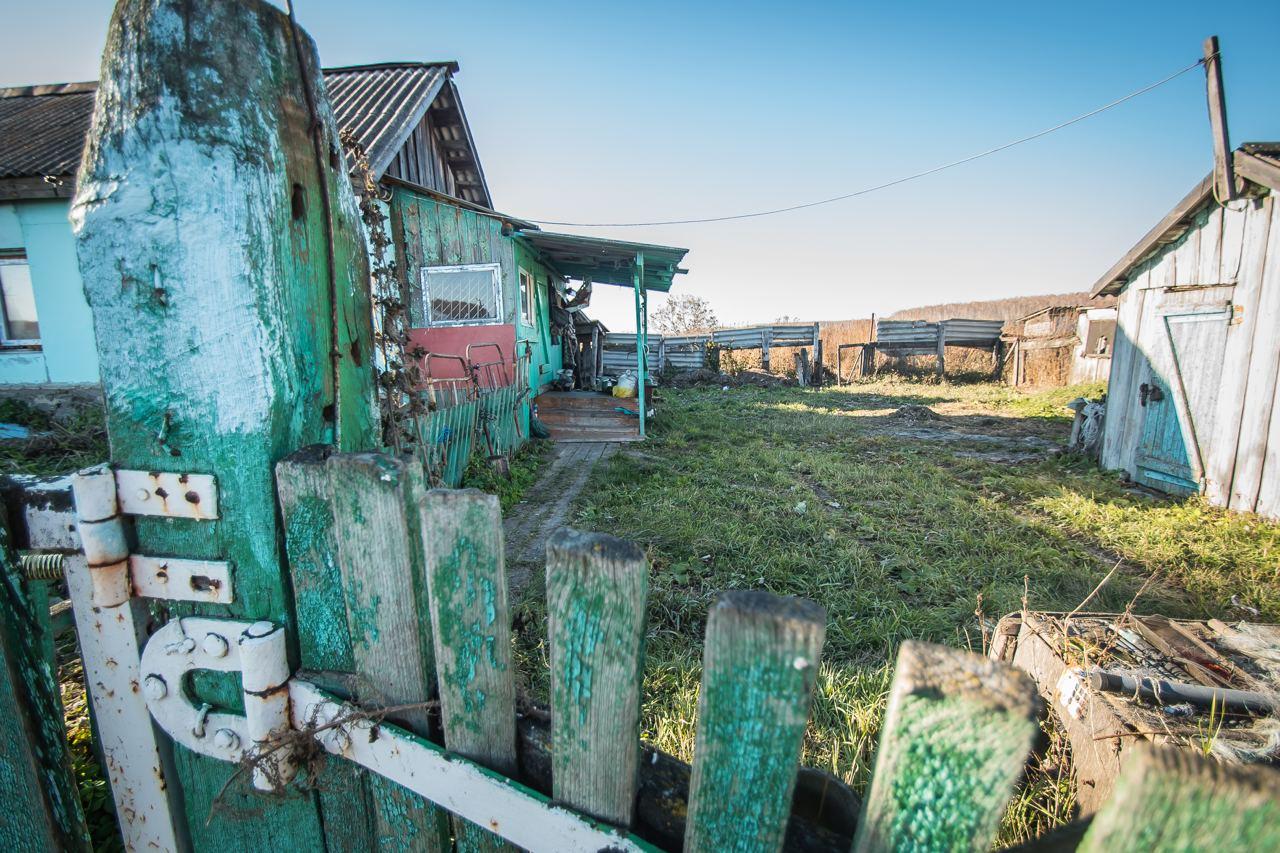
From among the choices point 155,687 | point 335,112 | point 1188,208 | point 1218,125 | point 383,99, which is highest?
point 383,99

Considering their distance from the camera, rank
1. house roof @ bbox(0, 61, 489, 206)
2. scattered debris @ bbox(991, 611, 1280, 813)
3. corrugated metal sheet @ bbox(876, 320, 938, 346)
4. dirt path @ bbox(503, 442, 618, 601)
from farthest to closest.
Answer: corrugated metal sheet @ bbox(876, 320, 938, 346) → house roof @ bbox(0, 61, 489, 206) → dirt path @ bbox(503, 442, 618, 601) → scattered debris @ bbox(991, 611, 1280, 813)

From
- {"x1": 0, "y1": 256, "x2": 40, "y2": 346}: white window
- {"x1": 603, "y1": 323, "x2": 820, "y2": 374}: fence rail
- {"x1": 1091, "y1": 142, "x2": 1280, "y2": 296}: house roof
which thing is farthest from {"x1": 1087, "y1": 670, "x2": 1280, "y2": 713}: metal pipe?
{"x1": 603, "y1": 323, "x2": 820, "y2": 374}: fence rail

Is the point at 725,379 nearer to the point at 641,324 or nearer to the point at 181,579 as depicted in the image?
the point at 641,324

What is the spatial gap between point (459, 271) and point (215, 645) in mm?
7753

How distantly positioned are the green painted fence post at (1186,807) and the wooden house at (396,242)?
729cm

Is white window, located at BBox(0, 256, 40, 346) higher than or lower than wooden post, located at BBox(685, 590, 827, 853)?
higher

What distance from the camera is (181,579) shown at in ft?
3.11

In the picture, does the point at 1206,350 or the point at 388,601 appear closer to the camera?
the point at 388,601

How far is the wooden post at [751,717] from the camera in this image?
634 mm

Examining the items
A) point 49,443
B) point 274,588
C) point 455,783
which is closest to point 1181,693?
point 455,783

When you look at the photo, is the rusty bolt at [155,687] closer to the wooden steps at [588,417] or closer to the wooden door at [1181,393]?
the wooden steps at [588,417]

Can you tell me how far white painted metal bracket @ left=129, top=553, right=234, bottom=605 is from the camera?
94 cm

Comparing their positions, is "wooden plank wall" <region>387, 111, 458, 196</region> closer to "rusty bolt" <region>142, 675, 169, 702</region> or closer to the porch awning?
the porch awning

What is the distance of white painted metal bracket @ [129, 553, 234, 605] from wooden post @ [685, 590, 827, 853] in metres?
0.88
